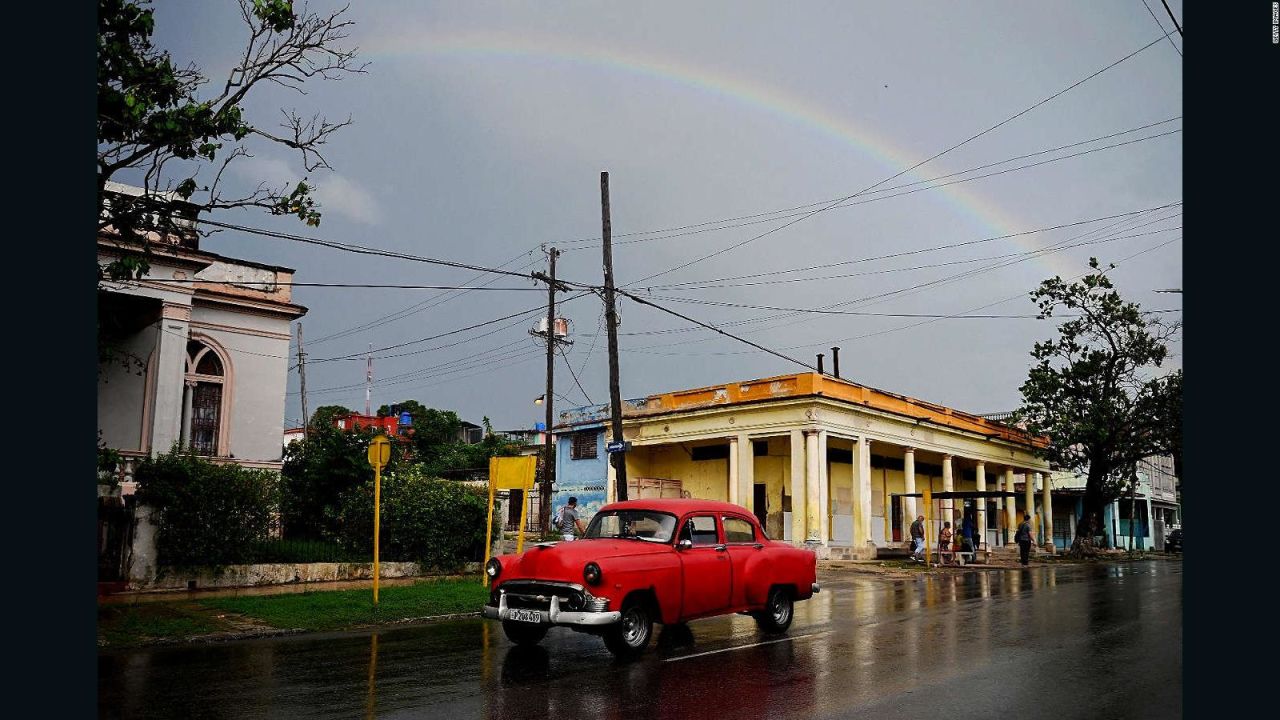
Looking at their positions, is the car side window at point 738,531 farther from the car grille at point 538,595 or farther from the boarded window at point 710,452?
the boarded window at point 710,452

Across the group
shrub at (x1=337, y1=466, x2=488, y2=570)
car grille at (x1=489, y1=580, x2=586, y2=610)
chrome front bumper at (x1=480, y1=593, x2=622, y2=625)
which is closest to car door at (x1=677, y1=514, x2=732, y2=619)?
chrome front bumper at (x1=480, y1=593, x2=622, y2=625)

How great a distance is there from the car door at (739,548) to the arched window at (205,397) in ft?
53.0

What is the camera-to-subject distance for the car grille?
978 cm

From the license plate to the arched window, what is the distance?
52.3 feet

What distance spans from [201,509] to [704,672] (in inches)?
385

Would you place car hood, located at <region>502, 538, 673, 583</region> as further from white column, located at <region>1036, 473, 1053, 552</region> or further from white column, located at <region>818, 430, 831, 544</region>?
white column, located at <region>1036, 473, 1053, 552</region>

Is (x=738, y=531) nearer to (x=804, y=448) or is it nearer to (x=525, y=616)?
(x=525, y=616)

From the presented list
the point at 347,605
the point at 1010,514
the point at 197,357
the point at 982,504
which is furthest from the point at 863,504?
the point at 197,357

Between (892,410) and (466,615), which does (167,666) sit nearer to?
(466,615)

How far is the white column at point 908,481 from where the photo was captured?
3594 cm

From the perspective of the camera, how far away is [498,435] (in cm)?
5022

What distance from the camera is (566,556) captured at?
1009cm

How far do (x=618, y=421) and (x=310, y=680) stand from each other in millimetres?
13169

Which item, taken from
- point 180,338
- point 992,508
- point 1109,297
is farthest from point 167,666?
point 992,508
